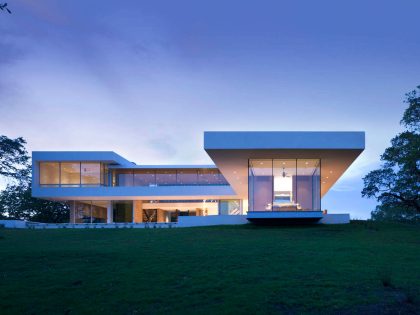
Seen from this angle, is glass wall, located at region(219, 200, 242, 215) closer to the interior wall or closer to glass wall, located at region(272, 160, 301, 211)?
the interior wall

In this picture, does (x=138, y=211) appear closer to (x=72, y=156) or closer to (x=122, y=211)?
(x=122, y=211)

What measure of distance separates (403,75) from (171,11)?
13.9 m

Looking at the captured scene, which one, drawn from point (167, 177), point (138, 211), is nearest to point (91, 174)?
point (138, 211)

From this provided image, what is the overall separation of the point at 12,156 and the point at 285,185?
25.4m

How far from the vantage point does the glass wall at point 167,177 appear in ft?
138

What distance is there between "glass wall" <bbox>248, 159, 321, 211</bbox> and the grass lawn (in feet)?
22.8

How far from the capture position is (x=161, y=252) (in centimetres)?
1238

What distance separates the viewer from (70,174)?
125 ft

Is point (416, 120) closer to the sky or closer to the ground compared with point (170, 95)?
closer to the ground

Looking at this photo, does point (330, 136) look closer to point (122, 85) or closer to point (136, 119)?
point (122, 85)

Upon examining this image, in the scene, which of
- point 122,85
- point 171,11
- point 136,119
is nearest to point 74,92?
point 122,85

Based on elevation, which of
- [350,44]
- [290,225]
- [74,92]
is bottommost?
[290,225]

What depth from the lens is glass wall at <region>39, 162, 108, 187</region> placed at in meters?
37.4

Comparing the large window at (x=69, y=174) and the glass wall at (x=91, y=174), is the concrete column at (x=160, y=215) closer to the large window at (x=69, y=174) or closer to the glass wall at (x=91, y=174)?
the glass wall at (x=91, y=174)
